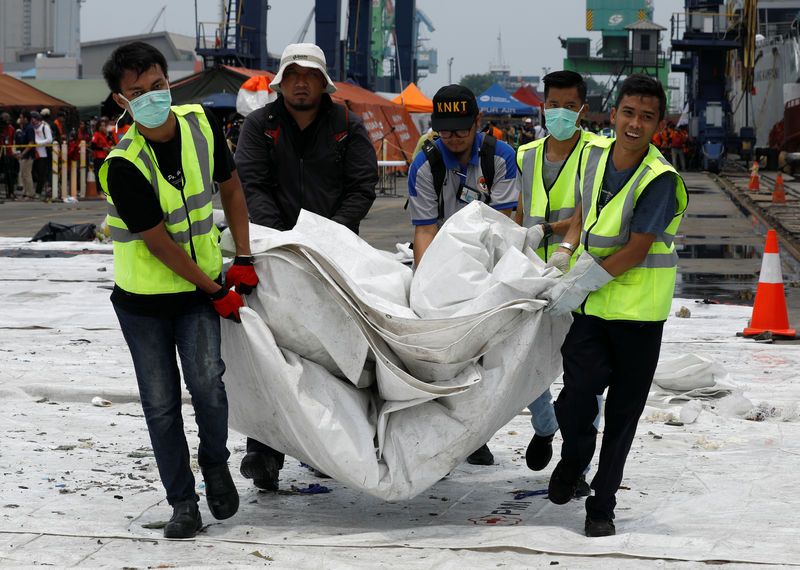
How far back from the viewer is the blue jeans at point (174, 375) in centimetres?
428

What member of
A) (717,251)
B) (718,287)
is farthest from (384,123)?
(718,287)

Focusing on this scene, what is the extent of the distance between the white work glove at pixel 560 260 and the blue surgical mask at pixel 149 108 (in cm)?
164

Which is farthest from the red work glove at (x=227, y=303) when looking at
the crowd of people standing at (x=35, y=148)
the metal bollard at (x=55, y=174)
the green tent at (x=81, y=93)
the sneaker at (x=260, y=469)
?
the green tent at (x=81, y=93)

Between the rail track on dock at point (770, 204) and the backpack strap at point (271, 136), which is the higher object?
the backpack strap at point (271, 136)

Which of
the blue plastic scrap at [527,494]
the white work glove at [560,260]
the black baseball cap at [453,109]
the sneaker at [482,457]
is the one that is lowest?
the blue plastic scrap at [527,494]

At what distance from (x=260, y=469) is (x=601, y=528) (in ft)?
4.95

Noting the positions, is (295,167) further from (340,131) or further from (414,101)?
(414,101)

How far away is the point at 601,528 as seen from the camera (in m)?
4.26

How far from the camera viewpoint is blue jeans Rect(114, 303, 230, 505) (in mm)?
4277

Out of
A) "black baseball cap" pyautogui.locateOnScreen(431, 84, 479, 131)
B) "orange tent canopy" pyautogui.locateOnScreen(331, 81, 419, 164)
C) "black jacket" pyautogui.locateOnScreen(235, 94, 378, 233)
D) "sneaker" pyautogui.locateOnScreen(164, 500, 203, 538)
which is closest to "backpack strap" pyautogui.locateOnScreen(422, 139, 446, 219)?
"black baseball cap" pyautogui.locateOnScreen(431, 84, 479, 131)

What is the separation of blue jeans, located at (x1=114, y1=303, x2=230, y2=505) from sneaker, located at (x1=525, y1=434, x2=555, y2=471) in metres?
1.50

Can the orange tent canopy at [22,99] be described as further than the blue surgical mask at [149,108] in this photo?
Yes

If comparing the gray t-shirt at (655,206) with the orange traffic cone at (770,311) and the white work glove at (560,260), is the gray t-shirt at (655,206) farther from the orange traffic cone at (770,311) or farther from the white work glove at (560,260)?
→ the orange traffic cone at (770,311)

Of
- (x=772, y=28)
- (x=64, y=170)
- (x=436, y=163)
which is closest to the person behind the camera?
(x=436, y=163)
